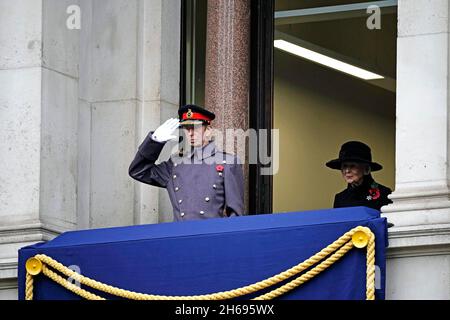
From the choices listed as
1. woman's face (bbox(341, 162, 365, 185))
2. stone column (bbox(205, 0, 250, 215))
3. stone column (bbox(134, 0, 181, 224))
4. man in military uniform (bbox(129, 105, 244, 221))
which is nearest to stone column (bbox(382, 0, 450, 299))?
woman's face (bbox(341, 162, 365, 185))

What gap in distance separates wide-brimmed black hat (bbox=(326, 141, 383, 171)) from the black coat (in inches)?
7.4

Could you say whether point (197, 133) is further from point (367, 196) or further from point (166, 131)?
point (367, 196)

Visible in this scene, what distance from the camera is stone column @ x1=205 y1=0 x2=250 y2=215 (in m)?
23.9

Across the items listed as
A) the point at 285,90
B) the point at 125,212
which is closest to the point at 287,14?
the point at 285,90

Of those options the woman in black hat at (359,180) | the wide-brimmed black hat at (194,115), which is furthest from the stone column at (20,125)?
the woman in black hat at (359,180)

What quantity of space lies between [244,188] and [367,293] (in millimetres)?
3755

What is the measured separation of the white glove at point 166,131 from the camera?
2244 centimetres

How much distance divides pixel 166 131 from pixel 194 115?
33 centimetres

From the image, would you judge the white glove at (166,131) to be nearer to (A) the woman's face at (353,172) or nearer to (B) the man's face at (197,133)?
(B) the man's face at (197,133)

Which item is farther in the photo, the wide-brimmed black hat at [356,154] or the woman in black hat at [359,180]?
the wide-brimmed black hat at [356,154]

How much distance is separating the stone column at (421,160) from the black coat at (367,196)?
54.9 inches

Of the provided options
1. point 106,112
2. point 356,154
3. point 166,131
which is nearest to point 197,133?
point 166,131
